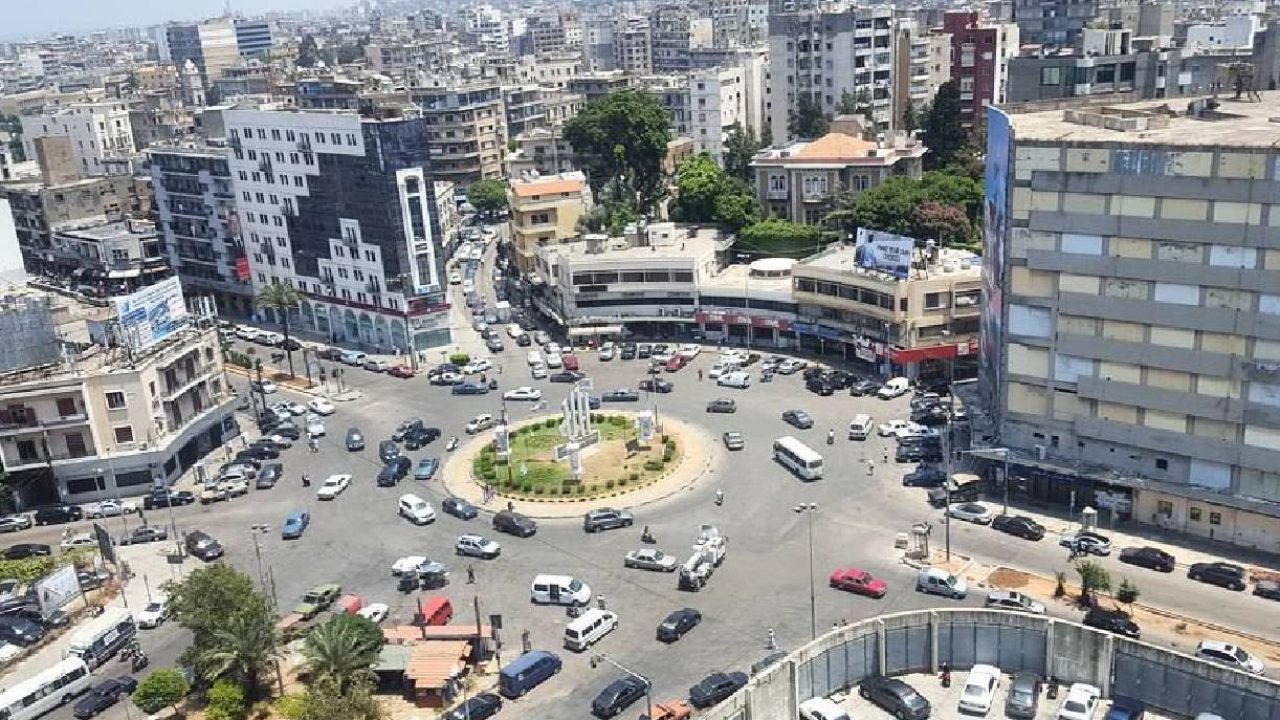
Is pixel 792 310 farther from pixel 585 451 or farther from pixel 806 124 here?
pixel 806 124

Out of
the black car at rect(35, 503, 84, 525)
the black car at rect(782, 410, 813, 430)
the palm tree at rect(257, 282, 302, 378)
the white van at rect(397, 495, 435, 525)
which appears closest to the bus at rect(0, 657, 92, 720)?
the white van at rect(397, 495, 435, 525)

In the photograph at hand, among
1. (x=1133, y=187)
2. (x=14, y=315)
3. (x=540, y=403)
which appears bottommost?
(x=540, y=403)

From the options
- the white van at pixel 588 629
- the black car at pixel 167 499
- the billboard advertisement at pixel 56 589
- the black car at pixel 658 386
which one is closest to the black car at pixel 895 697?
the white van at pixel 588 629

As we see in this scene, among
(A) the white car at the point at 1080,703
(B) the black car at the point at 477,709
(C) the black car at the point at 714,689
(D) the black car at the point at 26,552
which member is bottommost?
(D) the black car at the point at 26,552

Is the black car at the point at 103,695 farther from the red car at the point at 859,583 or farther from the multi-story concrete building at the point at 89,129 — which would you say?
the multi-story concrete building at the point at 89,129

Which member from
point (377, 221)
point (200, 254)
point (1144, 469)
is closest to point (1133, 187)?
point (1144, 469)

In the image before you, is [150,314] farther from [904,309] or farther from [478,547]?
[904,309]
